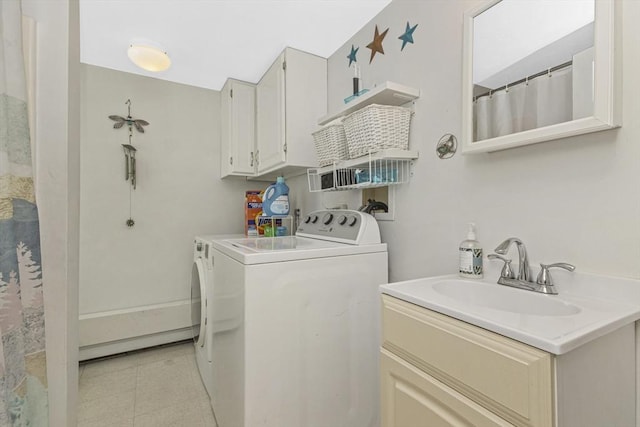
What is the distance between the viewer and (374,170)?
1.59 metres

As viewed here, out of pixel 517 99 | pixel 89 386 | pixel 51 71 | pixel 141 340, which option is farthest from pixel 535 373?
pixel 141 340

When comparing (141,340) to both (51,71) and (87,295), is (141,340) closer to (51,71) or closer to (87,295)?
(87,295)

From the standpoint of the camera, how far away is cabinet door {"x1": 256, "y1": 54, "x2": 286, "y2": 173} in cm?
211

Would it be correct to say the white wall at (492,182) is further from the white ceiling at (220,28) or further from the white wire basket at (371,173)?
the white ceiling at (220,28)

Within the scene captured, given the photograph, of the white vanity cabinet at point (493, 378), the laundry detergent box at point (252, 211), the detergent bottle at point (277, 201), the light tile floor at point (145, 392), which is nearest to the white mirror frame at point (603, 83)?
the white vanity cabinet at point (493, 378)

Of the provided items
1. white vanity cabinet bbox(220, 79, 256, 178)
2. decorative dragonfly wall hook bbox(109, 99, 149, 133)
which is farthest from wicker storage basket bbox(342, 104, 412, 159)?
decorative dragonfly wall hook bbox(109, 99, 149, 133)

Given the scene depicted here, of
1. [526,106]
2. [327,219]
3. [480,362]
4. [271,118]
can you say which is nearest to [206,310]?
[327,219]

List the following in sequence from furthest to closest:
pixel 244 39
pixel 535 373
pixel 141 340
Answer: pixel 141 340
pixel 244 39
pixel 535 373

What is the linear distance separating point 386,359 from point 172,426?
5.08 feet

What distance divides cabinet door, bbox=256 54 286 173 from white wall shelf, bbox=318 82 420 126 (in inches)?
25.4

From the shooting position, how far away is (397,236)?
1.62 metres

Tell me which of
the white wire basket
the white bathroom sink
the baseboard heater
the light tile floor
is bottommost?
the light tile floor

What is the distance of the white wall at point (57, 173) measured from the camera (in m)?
0.66

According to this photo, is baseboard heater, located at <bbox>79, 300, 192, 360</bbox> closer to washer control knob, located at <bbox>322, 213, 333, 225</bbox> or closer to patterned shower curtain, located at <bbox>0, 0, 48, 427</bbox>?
washer control knob, located at <bbox>322, 213, 333, 225</bbox>
